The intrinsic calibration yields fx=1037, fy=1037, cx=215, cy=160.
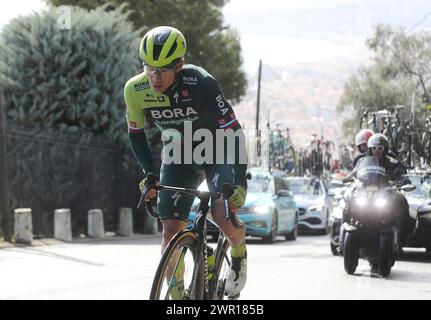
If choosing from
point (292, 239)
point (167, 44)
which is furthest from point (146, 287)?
point (292, 239)

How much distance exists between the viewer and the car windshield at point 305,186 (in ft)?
93.7

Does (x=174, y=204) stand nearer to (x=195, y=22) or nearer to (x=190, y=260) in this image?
(x=190, y=260)

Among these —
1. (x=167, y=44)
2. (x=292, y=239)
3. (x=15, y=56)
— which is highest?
(x=15, y=56)

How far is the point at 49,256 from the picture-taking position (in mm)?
15742

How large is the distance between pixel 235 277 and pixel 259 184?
15.5 m

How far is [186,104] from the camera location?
6.70 metres

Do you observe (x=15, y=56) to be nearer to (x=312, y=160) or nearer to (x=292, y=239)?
(x=292, y=239)

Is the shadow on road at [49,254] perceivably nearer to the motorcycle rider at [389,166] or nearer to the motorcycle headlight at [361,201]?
the motorcycle headlight at [361,201]

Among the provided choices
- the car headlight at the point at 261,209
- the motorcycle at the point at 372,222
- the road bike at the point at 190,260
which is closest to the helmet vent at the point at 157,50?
the road bike at the point at 190,260

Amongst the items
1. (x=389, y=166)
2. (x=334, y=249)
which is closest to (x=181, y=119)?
(x=389, y=166)

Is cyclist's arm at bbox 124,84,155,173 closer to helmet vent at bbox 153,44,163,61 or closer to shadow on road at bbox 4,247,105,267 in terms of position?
helmet vent at bbox 153,44,163,61

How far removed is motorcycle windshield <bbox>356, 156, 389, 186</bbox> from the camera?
1281 cm
